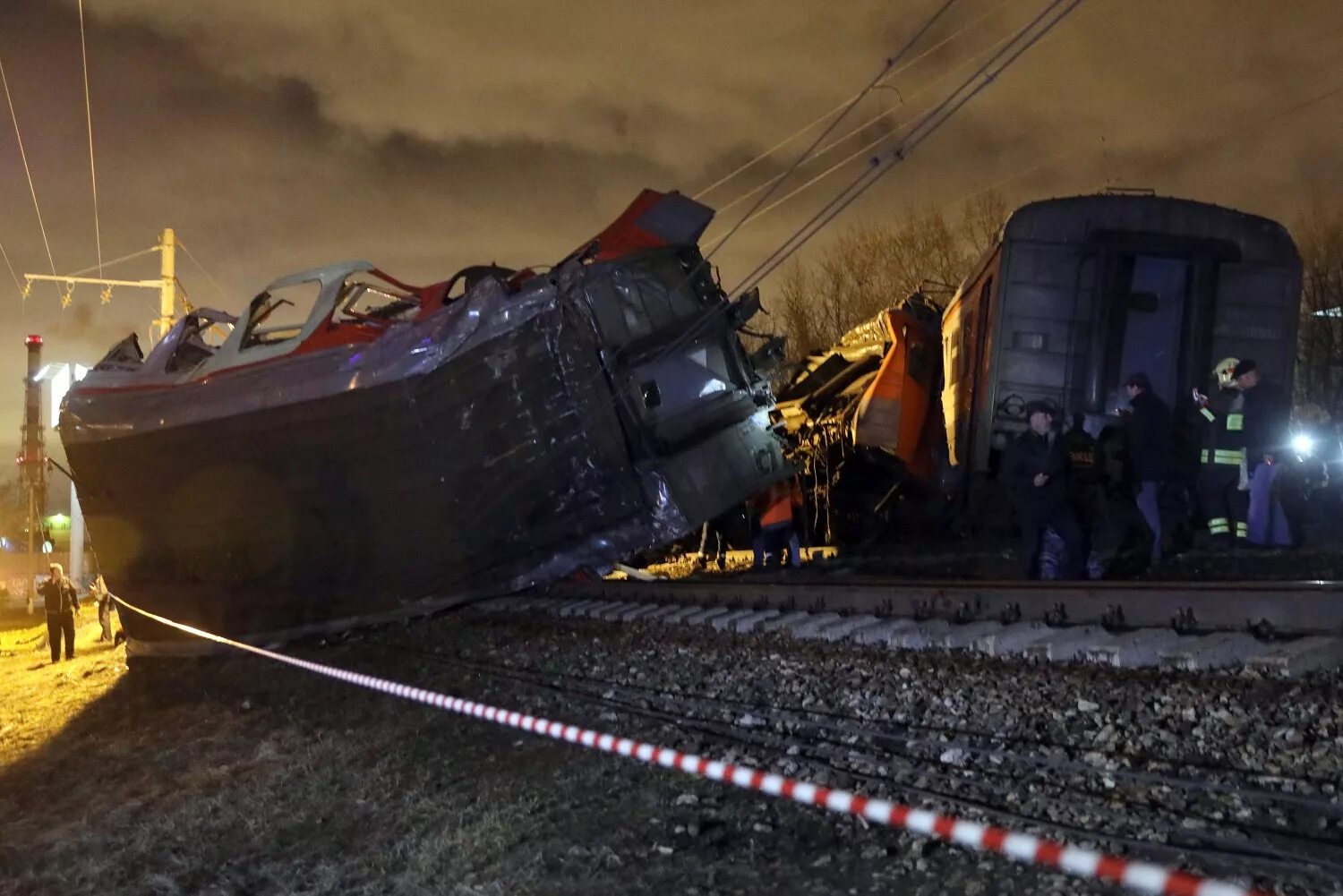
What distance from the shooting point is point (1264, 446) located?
770 centimetres

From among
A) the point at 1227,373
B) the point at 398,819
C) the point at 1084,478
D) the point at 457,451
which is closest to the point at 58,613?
the point at 457,451

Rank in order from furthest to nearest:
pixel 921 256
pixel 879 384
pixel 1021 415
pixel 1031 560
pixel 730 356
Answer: pixel 921 256
pixel 879 384
pixel 1021 415
pixel 730 356
pixel 1031 560

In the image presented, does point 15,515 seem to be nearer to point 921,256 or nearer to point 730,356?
point 921,256

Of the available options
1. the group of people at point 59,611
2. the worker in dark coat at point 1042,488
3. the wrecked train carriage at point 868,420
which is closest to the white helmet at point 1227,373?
the worker in dark coat at point 1042,488

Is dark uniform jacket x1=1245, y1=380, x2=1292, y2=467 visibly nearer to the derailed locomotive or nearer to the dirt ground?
the derailed locomotive

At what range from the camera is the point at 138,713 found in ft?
24.2

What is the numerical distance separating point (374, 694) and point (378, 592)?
201 cm

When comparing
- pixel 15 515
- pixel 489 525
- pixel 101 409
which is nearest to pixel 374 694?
pixel 489 525

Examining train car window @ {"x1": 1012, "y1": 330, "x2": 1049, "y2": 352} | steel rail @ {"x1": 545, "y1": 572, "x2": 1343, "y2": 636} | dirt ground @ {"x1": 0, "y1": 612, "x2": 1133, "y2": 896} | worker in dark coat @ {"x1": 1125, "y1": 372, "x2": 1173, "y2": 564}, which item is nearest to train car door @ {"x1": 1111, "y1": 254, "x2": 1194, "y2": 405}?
train car window @ {"x1": 1012, "y1": 330, "x2": 1049, "y2": 352}

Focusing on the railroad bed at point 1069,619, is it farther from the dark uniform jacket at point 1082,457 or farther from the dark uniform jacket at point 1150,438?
the dark uniform jacket at point 1150,438

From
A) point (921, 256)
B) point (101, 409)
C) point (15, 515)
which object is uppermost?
point (921, 256)

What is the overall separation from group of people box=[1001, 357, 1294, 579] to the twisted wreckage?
6.47 ft

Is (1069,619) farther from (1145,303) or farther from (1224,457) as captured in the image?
(1145,303)

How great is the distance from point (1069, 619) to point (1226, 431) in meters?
3.47
